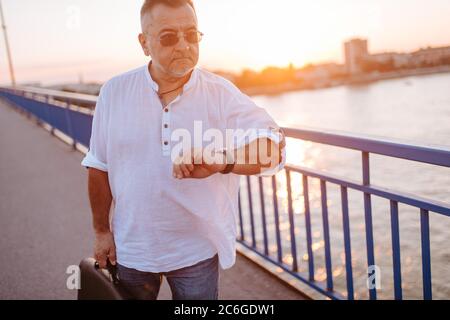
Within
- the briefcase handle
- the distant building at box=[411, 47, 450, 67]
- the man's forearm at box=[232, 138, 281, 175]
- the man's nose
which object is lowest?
the briefcase handle

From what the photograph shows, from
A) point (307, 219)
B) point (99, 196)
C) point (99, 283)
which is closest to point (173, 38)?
point (99, 196)

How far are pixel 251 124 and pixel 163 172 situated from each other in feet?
1.14

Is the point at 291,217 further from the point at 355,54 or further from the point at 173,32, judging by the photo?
the point at 355,54

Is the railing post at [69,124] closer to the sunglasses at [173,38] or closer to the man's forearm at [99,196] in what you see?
the man's forearm at [99,196]

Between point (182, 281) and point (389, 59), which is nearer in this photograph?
point (182, 281)

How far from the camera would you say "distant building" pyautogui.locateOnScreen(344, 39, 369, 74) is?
5324 mm

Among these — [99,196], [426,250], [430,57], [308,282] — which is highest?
[430,57]

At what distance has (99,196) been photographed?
71.6 inches

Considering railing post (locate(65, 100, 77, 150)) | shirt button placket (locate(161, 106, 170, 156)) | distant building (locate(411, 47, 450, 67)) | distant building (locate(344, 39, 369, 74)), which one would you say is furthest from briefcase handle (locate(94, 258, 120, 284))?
railing post (locate(65, 100, 77, 150))

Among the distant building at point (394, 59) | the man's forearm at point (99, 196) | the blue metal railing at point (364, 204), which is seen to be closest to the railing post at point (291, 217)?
the blue metal railing at point (364, 204)

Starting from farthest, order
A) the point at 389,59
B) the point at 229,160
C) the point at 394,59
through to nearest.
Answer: the point at 389,59 < the point at 394,59 < the point at 229,160

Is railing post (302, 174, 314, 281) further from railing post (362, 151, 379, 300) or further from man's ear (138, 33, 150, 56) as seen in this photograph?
man's ear (138, 33, 150, 56)

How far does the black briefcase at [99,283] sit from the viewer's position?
5.72 feet
